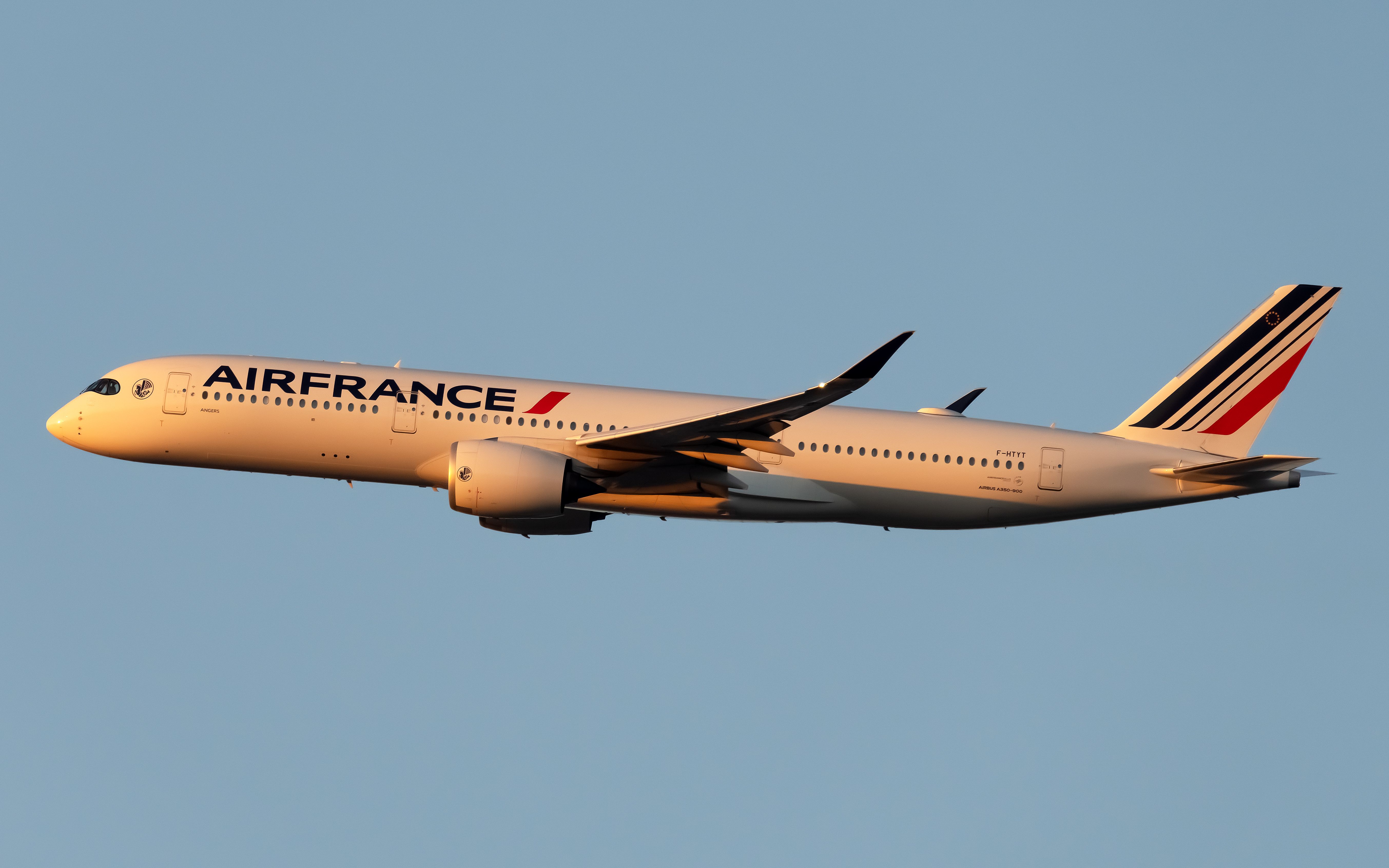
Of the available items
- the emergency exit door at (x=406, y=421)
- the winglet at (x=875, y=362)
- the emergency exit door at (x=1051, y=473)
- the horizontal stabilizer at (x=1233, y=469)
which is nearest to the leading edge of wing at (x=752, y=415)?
the winglet at (x=875, y=362)

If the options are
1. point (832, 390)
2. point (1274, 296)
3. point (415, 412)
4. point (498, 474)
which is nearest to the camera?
point (832, 390)

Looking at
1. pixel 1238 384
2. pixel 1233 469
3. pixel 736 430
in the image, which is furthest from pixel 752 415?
pixel 1238 384

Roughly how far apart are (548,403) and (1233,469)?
1676 centimetres

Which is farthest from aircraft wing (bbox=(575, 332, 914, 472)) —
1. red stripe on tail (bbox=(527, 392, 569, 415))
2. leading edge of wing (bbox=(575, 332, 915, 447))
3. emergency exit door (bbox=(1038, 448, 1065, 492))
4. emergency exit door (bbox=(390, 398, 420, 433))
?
emergency exit door (bbox=(1038, 448, 1065, 492))

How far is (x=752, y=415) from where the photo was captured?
30.8 m

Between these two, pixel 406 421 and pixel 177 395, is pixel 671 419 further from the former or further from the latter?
pixel 177 395

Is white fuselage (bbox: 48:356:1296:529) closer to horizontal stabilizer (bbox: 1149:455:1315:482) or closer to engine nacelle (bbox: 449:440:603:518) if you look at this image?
horizontal stabilizer (bbox: 1149:455:1315:482)

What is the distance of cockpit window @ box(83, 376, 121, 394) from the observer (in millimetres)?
36281

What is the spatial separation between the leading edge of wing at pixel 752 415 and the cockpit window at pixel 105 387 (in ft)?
40.6

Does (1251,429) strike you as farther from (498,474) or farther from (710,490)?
(498,474)

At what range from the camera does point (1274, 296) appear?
37.3 m

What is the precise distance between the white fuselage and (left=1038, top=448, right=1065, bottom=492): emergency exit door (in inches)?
1.5

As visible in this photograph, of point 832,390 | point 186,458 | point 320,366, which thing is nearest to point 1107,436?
point 832,390

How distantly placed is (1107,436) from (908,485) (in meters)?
5.89
